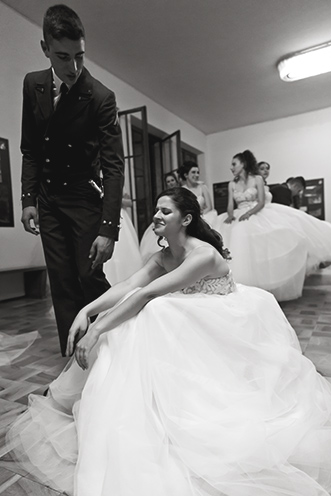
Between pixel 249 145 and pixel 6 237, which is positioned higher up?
pixel 249 145

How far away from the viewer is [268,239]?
3.39 meters

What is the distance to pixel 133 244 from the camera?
11.3 ft

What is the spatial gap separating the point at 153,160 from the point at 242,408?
236 inches

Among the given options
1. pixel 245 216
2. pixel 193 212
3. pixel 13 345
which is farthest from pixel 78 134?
pixel 245 216

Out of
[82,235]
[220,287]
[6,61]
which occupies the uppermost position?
[6,61]

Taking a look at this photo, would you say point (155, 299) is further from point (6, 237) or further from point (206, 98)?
point (206, 98)

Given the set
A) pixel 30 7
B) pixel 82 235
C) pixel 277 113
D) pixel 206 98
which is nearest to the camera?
pixel 82 235

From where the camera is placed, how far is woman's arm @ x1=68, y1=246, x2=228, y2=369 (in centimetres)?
112

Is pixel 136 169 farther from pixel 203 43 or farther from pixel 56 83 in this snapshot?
pixel 56 83

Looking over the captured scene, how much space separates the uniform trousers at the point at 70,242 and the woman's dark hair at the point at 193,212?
1.19 ft

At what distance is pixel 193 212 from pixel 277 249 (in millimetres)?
2133

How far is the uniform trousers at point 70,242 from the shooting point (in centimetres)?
158

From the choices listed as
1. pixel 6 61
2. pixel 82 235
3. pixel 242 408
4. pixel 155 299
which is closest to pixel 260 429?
pixel 242 408

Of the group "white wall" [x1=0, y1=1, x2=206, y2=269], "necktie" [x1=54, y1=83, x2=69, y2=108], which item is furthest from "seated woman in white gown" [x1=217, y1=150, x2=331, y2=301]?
"necktie" [x1=54, y1=83, x2=69, y2=108]
